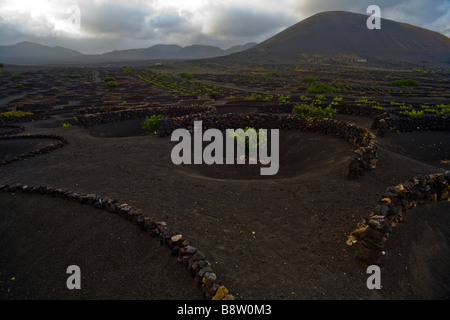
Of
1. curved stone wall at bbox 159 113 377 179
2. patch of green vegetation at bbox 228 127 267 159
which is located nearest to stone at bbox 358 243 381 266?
curved stone wall at bbox 159 113 377 179

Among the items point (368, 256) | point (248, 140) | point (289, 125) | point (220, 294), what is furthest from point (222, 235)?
point (289, 125)

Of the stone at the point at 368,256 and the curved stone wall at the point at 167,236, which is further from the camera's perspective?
the stone at the point at 368,256

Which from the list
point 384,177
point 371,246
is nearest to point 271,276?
point 371,246

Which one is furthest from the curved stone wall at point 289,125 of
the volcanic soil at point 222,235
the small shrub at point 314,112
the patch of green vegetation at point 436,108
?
the patch of green vegetation at point 436,108

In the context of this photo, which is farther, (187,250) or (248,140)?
(248,140)

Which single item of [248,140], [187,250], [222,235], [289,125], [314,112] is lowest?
[222,235]

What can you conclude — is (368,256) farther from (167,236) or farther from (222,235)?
(167,236)

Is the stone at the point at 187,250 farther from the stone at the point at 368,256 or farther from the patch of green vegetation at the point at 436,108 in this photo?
the patch of green vegetation at the point at 436,108

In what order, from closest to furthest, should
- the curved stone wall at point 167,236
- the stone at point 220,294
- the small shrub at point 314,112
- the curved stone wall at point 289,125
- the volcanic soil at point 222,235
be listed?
the stone at point 220,294
the curved stone wall at point 167,236
the volcanic soil at point 222,235
the curved stone wall at point 289,125
the small shrub at point 314,112

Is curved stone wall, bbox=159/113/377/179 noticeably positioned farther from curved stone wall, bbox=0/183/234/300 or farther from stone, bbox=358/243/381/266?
curved stone wall, bbox=0/183/234/300

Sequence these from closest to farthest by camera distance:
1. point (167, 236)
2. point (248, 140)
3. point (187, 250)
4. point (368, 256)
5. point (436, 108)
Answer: point (368, 256)
point (187, 250)
point (167, 236)
point (248, 140)
point (436, 108)

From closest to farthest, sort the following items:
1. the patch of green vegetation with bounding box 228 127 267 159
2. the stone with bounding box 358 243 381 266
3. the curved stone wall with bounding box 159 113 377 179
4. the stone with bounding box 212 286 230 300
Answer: the stone with bounding box 212 286 230 300 → the stone with bounding box 358 243 381 266 → the curved stone wall with bounding box 159 113 377 179 → the patch of green vegetation with bounding box 228 127 267 159

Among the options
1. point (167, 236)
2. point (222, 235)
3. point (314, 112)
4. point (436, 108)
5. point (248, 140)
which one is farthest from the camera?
point (436, 108)
